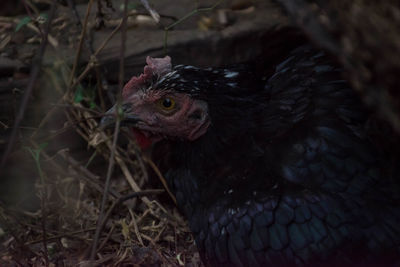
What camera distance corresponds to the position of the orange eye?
2.77 metres

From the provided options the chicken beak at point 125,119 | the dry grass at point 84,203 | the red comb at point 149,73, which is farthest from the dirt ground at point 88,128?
the red comb at point 149,73

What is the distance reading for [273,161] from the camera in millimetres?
2635

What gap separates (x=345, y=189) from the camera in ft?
8.13

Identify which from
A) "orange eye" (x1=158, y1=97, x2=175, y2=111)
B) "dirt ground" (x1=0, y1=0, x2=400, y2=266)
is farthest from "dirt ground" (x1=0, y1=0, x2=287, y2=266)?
"orange eye" (x1=158, y1=97, x2=175, y2=111)

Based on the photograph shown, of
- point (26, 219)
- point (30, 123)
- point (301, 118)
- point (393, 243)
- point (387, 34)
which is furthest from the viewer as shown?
point (30, 123)

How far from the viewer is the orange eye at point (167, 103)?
277 cm

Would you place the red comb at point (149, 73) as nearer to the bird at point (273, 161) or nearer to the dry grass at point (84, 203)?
the bird at point (273, 161)

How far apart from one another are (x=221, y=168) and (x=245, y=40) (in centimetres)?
143

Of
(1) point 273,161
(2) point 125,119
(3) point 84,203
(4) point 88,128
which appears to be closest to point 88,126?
(4) point 88,128

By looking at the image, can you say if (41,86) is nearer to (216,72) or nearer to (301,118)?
(216,72)

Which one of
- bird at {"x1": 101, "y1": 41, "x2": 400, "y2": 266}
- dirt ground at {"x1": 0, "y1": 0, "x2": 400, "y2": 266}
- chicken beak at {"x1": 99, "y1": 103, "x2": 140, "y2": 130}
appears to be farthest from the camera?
dirt ground at {"x1": 0, "y1": 0, "x2": 400, "y2": 266}

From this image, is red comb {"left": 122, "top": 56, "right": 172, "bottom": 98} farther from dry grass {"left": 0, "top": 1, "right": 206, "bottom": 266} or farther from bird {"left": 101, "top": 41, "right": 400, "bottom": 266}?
dry grass {"left": 0, "top": 1, "right": 206, "bottom": 266}

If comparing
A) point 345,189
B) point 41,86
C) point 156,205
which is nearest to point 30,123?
point 41,86

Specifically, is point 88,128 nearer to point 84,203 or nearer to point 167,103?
point 84,203
